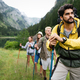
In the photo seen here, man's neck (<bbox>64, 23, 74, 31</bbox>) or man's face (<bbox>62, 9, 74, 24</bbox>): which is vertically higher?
man's face (<bbox>62, 9, 74, 24</bbox>)

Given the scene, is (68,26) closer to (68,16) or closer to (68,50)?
(68,16)

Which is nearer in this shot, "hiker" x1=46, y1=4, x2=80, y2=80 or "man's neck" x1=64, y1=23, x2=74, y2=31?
"hiker" x1=46, y1=4, x2=80, y2=80

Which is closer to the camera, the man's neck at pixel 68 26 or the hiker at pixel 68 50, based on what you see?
the hiker at pixel 68 50

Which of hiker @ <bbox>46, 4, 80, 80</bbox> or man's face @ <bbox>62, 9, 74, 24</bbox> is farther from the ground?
man's face @ <bbox>62, 9, 74, 24</bbox>

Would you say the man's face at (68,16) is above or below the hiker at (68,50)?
above

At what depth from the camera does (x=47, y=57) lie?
160 inches

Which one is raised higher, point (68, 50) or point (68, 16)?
point (68, 16)

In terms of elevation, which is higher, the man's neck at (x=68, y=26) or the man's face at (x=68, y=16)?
the man's face at (x=68, y=16)

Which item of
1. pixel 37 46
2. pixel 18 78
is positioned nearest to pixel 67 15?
pixel 37 46

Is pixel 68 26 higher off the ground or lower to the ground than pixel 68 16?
lower

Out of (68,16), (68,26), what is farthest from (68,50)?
(68,16)

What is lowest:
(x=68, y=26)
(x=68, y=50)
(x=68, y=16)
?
(x=68, y=50)

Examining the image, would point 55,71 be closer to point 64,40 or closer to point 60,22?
point 64,40

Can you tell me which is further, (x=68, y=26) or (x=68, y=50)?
(x=68, y=26)
